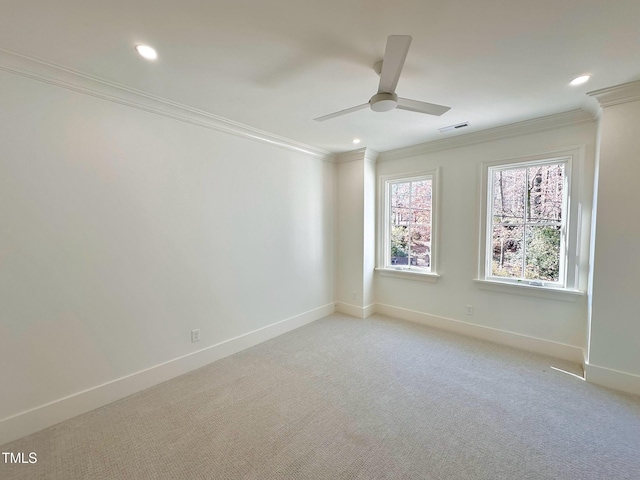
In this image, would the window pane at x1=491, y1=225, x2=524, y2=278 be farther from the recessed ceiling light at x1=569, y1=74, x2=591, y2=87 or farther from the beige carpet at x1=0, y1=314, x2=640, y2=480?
the recessed ceiling light at x1=569, y1=74, x2=591, y2=87

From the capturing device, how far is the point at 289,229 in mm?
3691

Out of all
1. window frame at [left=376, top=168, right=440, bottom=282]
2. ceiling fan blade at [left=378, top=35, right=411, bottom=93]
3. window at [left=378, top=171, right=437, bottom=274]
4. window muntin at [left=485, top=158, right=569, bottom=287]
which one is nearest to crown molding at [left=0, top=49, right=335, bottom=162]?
ceiling fan blade at [left=378, top=35, right=411, bottom=93]

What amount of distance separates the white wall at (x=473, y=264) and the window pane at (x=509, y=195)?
0.21 m

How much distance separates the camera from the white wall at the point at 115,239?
1858 millimetres

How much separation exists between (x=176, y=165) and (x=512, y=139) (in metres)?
3.65

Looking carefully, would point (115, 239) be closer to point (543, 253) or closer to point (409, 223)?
point (409, 223)

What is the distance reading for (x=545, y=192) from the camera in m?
3.07

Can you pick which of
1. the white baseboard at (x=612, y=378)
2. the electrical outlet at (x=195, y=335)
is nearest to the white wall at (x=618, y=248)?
the white baseboard at (x=612, y=378)

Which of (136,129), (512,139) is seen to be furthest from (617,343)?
(136,129)

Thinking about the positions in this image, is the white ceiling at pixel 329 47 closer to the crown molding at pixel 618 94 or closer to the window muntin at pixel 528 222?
the crown molding at pixel 618 94

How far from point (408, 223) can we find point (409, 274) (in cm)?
77

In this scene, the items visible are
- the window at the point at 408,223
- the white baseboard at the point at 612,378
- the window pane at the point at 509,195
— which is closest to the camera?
the white baseboard at the point at 612,378

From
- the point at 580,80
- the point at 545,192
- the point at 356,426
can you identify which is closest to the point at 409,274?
the point at 545,192

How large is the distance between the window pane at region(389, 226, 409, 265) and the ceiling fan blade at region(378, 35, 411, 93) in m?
2.64
